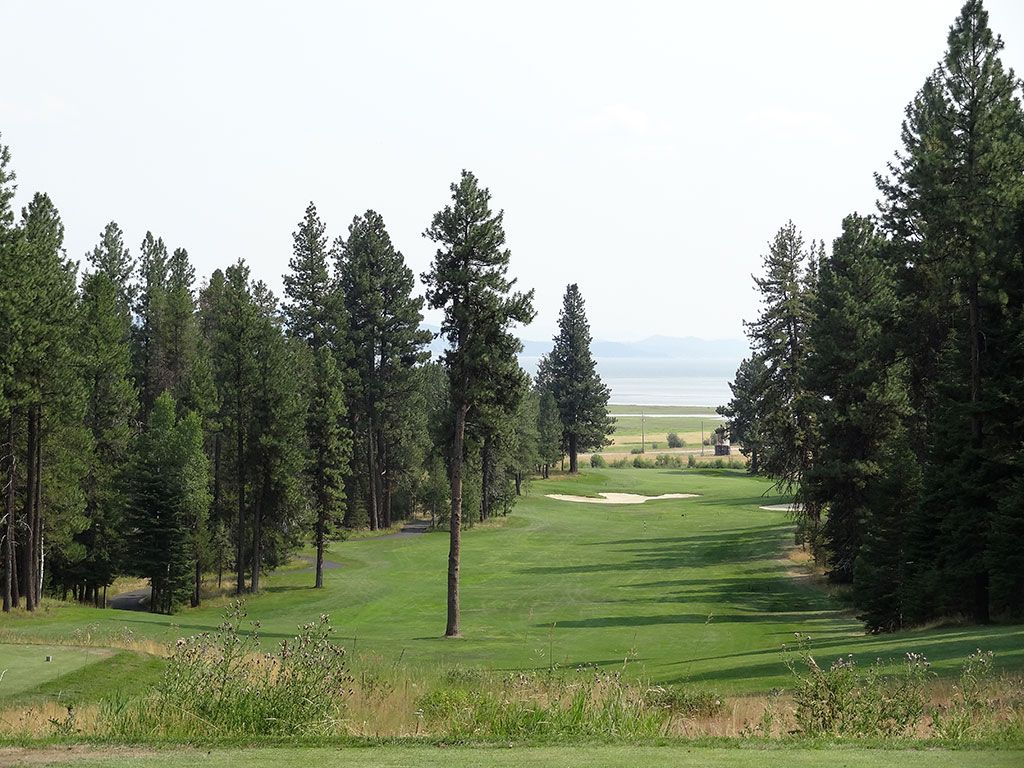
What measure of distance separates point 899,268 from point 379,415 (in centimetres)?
4662

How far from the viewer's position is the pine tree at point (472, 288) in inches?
1427

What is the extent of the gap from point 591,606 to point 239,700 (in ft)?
97.5

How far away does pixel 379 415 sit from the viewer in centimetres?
7494

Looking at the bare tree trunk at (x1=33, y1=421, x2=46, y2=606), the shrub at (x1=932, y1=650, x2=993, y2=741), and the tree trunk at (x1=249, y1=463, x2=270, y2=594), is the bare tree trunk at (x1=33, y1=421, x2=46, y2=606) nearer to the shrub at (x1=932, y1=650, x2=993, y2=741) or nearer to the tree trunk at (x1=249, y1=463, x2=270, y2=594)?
the tree trunk at (x1=249, y1=463, x2=270, y2=594)

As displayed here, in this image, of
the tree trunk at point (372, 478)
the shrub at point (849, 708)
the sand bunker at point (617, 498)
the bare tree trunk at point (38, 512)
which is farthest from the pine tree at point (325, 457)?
the shrub at point (849, 708)

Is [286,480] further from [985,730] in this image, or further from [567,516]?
[985,730]

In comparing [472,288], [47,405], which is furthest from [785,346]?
[47,405]

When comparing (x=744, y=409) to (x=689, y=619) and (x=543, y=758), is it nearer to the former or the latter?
(x=689, y=619)

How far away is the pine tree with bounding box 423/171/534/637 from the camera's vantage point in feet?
119

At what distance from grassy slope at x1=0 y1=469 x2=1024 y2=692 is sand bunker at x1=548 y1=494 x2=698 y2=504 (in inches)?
328

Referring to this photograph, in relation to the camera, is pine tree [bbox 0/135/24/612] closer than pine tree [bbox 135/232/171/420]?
Yes

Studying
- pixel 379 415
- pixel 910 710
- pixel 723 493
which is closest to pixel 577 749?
pixel 910 710

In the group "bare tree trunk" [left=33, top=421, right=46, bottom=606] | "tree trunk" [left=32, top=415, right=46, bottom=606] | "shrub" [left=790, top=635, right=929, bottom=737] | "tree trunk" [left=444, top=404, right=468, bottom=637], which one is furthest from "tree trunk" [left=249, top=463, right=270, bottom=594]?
"shrub" [left=790, top=635, right=929, bottom=737]

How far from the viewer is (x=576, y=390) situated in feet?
363
